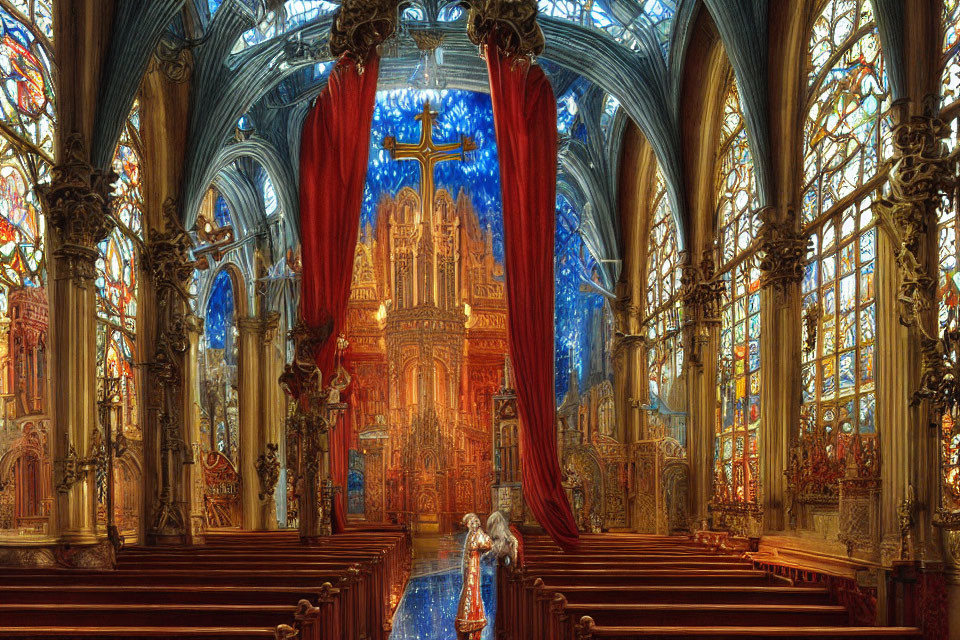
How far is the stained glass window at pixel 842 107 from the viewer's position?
1271cm

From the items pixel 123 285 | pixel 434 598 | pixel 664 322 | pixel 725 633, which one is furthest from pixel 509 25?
pixel 664 322

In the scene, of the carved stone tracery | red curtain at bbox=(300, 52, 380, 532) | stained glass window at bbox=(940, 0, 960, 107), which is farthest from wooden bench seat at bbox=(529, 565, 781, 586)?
the carved stone tracery

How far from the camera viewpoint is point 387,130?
3011 cm

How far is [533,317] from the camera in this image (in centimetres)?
1134

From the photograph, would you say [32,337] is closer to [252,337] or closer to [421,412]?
[252,337]

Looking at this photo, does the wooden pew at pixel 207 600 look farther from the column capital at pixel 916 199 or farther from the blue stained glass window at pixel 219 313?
the blue stained glass window at pixel 219 313

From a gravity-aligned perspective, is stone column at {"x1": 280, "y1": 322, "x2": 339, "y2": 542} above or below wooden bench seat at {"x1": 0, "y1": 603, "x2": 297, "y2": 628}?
above

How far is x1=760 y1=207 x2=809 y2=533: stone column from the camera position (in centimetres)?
1442

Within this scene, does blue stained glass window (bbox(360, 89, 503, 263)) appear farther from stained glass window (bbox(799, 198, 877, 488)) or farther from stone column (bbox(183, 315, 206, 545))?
stained glass window (bbox(799, 198, 877, 488))

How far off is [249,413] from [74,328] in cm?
1146

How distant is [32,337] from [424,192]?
58.3 feet

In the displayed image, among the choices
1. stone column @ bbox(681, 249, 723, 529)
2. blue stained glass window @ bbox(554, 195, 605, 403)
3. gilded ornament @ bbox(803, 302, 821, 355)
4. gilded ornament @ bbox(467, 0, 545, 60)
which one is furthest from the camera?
blue stained glass window @ bbox(554, 195, 605, 403)

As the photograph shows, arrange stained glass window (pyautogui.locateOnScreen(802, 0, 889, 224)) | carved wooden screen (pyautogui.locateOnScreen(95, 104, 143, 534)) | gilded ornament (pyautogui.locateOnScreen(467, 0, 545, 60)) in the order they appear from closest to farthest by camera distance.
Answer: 1. gilded ornament (pyautogui.locateOnScreen(467, 0, 545, 60))
2. stained glass window (pyautogui.locateOnScreen(802, 0, 889, 224))
3. carved wooden screen (pyautogui.locateOnScreen(95, 104, 143, 534))

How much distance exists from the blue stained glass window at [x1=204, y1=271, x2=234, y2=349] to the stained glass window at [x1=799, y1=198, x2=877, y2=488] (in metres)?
16.4
